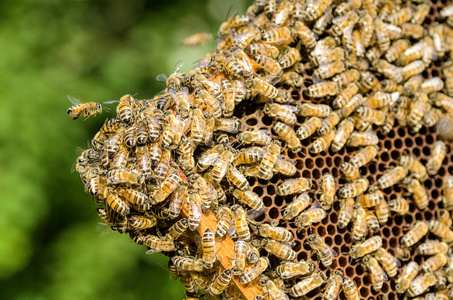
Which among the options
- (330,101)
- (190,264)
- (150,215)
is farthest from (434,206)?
(150,215)

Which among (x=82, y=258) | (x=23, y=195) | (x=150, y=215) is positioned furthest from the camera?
(x=82, y=258)

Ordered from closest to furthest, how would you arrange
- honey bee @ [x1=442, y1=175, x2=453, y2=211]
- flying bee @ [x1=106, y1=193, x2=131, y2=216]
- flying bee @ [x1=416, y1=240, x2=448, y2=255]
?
flying bee @ [x1=106, y1=193, x2=131, y2=216], flying bee @ [x1=416, y1=240, x2=448, y2=255], honey bee @ [x1=442, y1=175, x2=453, y2=211]

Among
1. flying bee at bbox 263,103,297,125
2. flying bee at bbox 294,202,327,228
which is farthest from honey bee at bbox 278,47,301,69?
flying bee at bbox 294,202,327,228

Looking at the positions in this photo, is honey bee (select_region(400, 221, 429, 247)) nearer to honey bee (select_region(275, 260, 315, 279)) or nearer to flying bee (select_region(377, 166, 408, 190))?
flying bee (select_region(377, 166, 408, 190))

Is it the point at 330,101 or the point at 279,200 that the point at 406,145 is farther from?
the point at 279,200

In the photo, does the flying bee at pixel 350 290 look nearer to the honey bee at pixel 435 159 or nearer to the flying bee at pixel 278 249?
the flying bee at pixel 278 249

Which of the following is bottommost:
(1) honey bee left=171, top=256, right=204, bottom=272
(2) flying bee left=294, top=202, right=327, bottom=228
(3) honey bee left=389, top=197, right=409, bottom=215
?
(3) honey bee left=389, top=197, right=409, bottom=215
